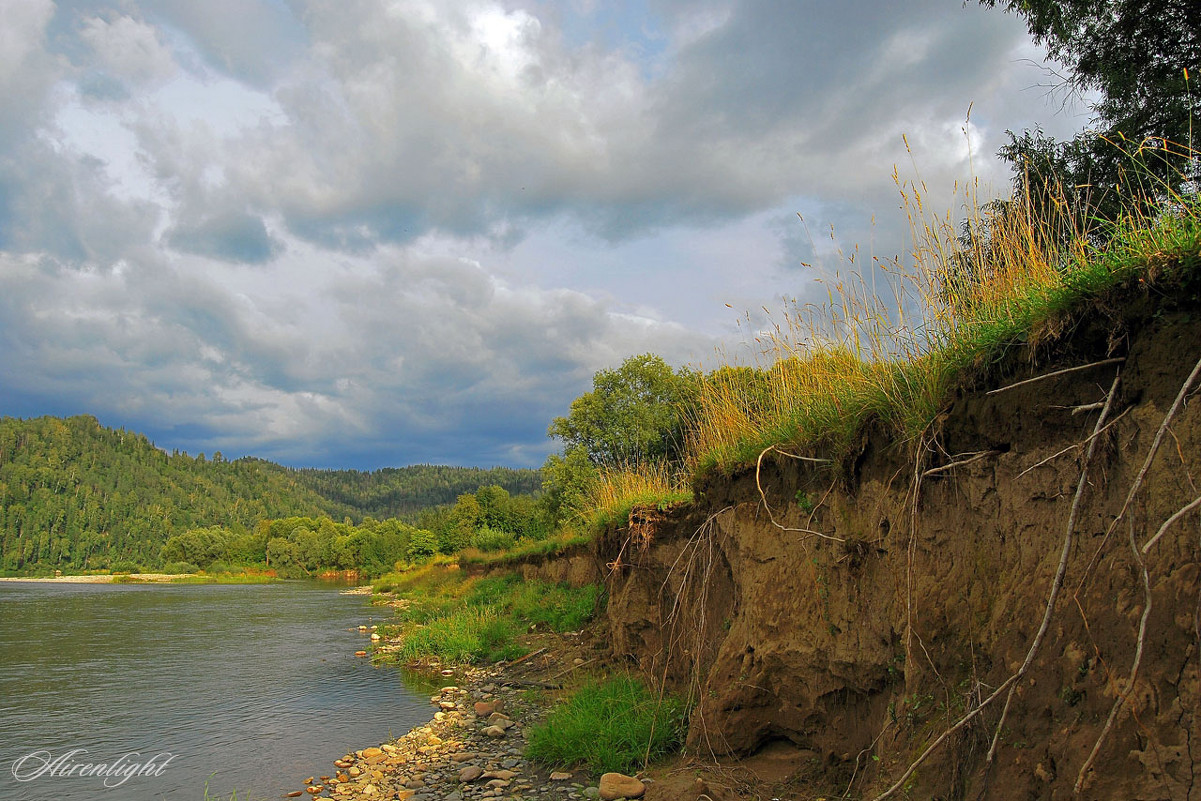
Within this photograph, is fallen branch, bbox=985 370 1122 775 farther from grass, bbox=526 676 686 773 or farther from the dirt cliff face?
grass, bbox=526 676 686 773

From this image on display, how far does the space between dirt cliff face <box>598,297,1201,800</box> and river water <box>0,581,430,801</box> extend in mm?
5941

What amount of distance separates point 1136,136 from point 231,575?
317 ft

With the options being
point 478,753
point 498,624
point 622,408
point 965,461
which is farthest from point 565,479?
point 965,461

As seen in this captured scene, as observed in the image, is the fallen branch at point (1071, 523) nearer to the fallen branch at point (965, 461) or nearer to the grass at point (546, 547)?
the fallen branch at point (965, 461)

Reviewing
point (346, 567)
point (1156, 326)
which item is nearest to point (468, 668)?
point (1156, 326)

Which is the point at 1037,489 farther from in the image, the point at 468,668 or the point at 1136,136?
the point at 468,668

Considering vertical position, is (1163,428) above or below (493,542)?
above

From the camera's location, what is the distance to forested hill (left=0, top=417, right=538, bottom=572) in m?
119

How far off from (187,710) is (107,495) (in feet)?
523

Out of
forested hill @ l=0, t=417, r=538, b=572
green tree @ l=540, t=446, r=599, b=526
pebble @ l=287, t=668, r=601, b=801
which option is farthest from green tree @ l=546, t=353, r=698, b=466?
forested hill @ l=0, t=417, r=538, b=572

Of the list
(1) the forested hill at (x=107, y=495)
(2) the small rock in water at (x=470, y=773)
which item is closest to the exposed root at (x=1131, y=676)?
(2) the small rock in water at (x=470, y=773)

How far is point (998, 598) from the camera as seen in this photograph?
355 centimetres

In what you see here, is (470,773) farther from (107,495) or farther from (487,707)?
(107,495)

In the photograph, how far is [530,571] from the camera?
2261 centimetres
